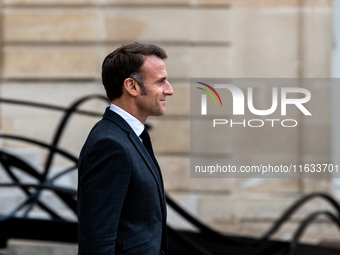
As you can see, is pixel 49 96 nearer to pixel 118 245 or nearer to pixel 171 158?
pixel 171 158

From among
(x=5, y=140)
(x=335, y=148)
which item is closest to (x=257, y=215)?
(x=335, y=148)

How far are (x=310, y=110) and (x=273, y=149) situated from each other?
534mm

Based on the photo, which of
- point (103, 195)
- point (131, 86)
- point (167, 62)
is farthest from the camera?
point (167, 62)

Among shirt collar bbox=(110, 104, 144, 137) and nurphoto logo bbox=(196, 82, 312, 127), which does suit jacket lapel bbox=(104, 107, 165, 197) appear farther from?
nurphoto logo bbox=(196, 82, 312, 127)

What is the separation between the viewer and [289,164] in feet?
23.0

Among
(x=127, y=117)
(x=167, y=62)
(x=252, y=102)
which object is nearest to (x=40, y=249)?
(x=167, y=62)

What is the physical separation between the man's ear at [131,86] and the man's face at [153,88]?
2cm

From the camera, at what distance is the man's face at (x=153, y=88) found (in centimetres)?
202

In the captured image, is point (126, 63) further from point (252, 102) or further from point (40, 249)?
point (252, 102)

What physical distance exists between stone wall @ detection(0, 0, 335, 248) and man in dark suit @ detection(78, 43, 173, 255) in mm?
4702

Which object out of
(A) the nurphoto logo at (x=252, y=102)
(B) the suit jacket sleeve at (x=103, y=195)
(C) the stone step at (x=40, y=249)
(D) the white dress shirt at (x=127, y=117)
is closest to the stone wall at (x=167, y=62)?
(A) the nurphoto logo at (x=252, y=102)

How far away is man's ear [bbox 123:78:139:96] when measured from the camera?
200 centimetres

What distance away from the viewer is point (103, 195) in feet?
6.25

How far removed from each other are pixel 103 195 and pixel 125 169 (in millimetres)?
93
